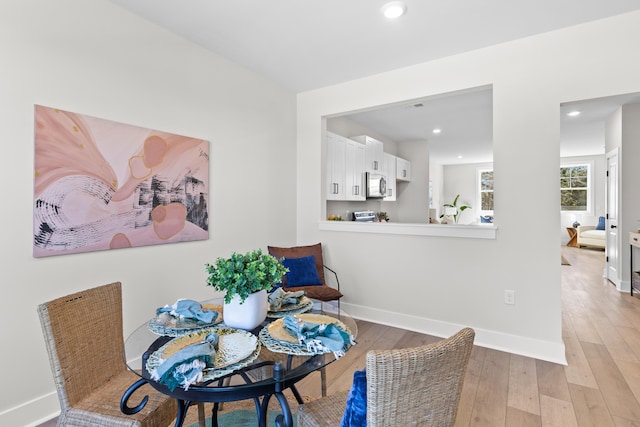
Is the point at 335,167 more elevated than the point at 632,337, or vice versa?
the point at 335,167

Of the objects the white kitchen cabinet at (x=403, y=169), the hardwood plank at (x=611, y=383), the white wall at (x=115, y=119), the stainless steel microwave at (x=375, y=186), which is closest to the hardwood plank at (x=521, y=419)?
the hardwood plank at (x=611, y=383)

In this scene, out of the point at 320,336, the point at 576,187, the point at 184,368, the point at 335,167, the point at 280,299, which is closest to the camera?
the point at 184,368

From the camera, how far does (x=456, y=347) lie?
97 centimetres

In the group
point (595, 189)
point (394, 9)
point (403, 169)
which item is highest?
point (394, 9)

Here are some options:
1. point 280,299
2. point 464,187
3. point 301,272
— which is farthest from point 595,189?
point 280,299

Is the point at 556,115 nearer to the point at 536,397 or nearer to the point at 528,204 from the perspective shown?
the point at 528,204

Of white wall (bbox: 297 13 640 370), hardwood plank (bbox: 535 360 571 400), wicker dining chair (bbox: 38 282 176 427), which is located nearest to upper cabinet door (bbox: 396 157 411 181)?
white wall (bbox: 297 13 640 370)

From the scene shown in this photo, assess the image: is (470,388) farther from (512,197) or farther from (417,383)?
(417,383)

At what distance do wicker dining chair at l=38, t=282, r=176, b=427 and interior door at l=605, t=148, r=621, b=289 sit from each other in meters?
5.97

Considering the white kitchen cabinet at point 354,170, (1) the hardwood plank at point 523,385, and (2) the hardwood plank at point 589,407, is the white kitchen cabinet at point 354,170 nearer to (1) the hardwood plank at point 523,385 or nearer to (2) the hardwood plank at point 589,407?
(1) the hardwood plank at point 523,385

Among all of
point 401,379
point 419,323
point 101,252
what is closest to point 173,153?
point 101,252

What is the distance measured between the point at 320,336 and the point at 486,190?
34.7ft

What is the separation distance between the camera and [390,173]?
19.6 ft

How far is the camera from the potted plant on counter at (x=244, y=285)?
1.39 m
